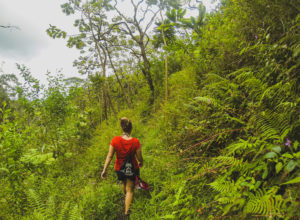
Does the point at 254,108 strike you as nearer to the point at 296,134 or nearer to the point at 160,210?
the point at 296,134

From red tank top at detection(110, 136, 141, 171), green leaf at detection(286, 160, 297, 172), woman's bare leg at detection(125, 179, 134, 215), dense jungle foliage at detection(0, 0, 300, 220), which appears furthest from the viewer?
red tank top at detection(110, 136, 141, 171)

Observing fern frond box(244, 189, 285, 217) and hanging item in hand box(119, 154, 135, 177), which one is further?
hanging item in hand box(119, 154, 135, 177)

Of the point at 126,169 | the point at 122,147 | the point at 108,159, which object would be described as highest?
the point at 122,147

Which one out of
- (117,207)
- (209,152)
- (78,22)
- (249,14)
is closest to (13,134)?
(117,207)

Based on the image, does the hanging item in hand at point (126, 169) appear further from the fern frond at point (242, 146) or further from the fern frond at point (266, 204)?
the fern frond at point (266, 204)

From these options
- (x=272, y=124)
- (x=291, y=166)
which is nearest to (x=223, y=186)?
(x=291, y=166)

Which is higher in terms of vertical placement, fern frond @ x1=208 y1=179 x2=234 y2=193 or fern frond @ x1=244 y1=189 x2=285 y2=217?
fern frond @ x1=244 y1=189 x2=285 y2=217

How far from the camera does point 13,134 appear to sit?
285 centimetres

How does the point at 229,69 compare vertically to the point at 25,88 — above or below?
below

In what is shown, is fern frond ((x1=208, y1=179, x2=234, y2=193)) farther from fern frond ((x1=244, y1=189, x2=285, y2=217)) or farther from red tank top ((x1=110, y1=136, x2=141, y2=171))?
red tank top ((x1=110, y1=136, x2=141, y2=171))

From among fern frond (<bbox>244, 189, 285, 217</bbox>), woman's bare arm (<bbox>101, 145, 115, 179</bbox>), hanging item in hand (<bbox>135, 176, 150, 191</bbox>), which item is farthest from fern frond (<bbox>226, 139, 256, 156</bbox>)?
woman's bare arm (<bbox>101, 145, 115, 179</bbox>)

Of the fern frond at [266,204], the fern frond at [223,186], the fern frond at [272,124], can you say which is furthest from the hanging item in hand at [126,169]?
the fern frond at [272,124]

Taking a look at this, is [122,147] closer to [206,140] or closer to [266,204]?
[206,140]

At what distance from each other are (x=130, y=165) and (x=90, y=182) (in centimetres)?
187
